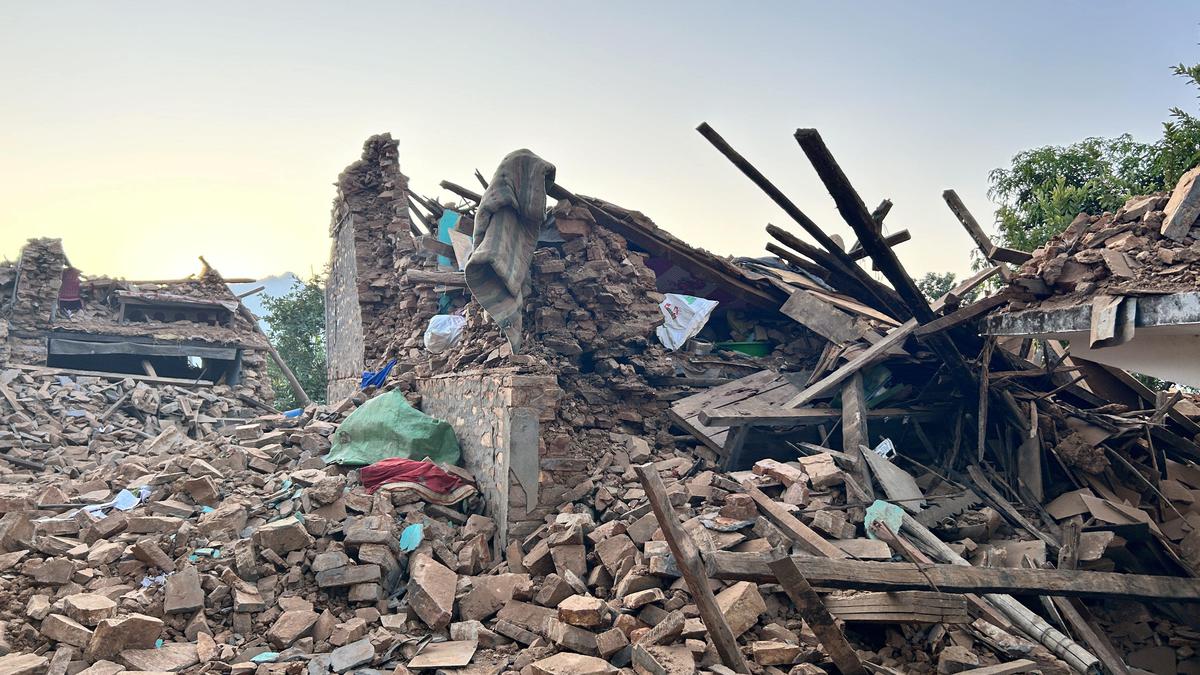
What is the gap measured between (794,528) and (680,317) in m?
3.56

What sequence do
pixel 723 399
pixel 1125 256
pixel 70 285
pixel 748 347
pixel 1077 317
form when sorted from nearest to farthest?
pixel 1125 256, pixel 1077 317, pixel 723 399, pixel 748 347, pixel 70 285

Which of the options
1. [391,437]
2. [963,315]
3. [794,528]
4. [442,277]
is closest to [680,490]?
[794,528]

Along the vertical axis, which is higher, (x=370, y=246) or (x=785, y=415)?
(x=370, y=246)

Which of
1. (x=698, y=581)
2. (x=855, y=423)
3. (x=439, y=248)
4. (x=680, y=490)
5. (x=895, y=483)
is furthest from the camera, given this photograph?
(x=439, y=248)

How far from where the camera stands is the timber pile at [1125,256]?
14.8ft

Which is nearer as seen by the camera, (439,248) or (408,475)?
(408,475)

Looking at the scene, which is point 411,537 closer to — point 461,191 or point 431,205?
point 461,191

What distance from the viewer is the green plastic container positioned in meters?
8.38

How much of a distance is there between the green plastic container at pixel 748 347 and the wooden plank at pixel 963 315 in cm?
212

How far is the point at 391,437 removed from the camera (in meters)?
7.32

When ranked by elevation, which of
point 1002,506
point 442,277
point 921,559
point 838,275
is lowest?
point 921,559

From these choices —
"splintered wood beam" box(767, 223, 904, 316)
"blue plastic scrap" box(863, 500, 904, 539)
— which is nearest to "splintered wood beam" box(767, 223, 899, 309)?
"splintered wood beam" box(767, 223, 904, 316)

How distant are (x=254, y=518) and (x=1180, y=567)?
8015mm

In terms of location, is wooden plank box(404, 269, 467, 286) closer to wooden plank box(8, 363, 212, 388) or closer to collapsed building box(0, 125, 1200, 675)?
collapsed building box(0, 125, 1200, 675)
